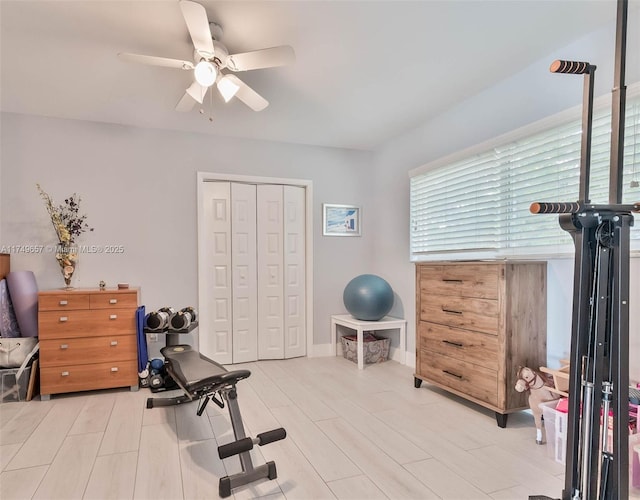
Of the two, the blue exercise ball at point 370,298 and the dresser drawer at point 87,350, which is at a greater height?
the blue exercise ball at point 370,298

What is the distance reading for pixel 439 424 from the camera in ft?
8.68

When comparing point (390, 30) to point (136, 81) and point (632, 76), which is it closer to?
point (632, 76)

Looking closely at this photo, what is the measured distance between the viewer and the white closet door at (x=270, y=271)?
175 inches

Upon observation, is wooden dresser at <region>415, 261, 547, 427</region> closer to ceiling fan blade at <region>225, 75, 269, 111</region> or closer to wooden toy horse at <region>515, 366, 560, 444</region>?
wooden toy horse at <region>515, 366, 560, 444</region>

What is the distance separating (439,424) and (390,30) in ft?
8.26

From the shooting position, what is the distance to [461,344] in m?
2.94

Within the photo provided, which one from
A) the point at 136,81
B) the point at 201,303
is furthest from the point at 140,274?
the point at 136,81

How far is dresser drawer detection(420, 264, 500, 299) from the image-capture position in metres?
2.71

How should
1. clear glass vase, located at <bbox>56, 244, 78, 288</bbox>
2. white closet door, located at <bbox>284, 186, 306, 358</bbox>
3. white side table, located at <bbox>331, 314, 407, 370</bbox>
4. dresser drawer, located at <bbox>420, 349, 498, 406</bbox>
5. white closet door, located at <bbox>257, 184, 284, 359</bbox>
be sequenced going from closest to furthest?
dresser drawer, located at <bbox>420, 349, 498, 406</bbox> → clear glass vase, located at <bbox>56, 244, 78, 288</bbox> → white side table, located at <bbox>331, 314, 407, 370</bbox> → white closet door, located at <bbox>257, 184, 284, 359</bbox> → white closet door, located at <bbox>284, 186, 306, 358</bbox>

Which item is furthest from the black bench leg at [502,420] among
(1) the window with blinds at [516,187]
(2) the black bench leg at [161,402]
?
(2) the black bench leg at [161,402]

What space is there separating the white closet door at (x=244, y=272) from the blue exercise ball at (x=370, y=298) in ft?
3.62

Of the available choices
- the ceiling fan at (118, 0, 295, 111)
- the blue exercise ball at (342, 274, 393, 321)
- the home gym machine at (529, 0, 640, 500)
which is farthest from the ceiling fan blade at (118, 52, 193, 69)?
the blue exercise ball at (342, 274, 393, 321)

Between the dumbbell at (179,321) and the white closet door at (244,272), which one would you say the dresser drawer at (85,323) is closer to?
the dumbbell at (179,321)

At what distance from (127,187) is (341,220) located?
2.35m
